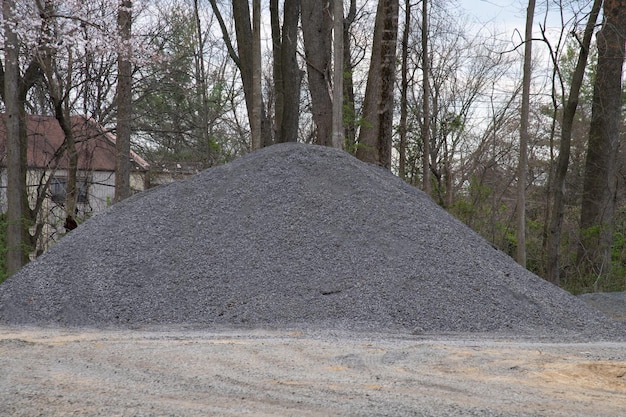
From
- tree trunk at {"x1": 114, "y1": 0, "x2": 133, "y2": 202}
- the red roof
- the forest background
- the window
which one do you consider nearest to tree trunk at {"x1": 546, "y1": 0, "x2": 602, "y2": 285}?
the forest background

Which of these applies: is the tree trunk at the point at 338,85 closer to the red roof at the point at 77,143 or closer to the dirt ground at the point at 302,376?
the red roof at the point at 77,143

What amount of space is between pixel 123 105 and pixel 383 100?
5.43 metres

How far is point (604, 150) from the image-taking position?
47.2ft

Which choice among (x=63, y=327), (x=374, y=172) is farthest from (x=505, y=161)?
(x=63, y=327)

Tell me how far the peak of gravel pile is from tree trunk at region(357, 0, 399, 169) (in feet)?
9.26

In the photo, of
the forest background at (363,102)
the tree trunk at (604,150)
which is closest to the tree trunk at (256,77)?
the forest background at (363,102)

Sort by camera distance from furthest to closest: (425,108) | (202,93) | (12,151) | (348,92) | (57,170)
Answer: (202,93)
(348,92)
(425,108)
(57,170)
(12,151)

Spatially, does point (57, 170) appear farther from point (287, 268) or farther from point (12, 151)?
point (287, 268)

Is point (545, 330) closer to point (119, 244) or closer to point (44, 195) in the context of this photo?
point (119, 244)

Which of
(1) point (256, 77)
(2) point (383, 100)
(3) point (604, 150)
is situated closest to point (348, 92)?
(1) point (256, 77)

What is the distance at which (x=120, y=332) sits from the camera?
700cm

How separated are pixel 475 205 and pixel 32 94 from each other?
35.4ft

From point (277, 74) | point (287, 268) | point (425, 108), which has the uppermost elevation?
point (277, 74)

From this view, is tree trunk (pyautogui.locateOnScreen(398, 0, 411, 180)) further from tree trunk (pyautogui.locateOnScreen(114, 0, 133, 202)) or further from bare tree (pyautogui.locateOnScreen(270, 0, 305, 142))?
tree trunk (pyautogui.locateOnScreen(114, 0, 133, 202))
